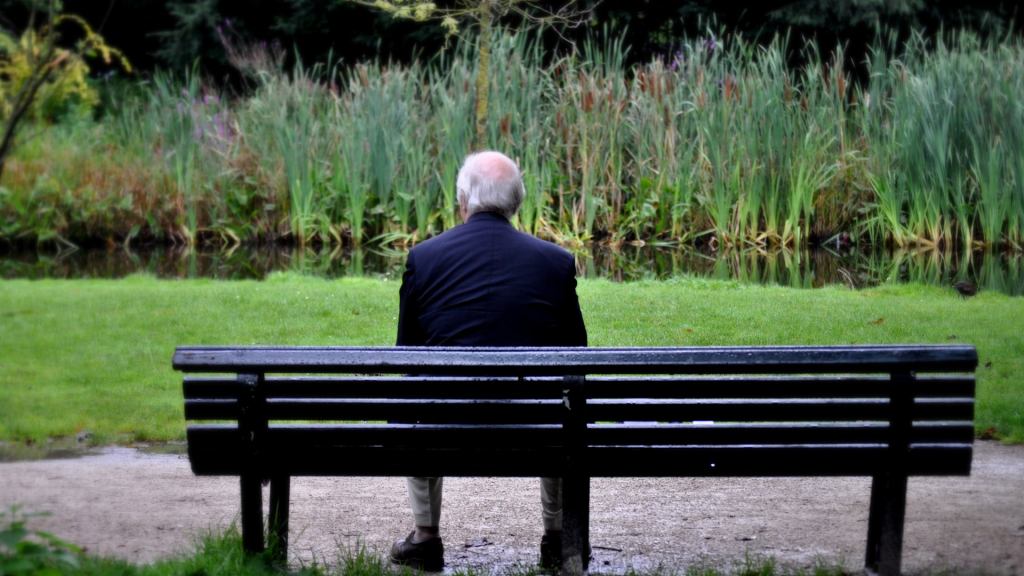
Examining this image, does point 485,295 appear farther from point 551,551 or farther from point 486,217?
point 551,551

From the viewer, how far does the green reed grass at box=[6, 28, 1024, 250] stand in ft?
36.3

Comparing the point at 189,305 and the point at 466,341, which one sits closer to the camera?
the point at 466,341

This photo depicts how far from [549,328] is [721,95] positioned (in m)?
8.27

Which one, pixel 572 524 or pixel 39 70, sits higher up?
pixel 39 70

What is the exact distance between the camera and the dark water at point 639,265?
10.1m

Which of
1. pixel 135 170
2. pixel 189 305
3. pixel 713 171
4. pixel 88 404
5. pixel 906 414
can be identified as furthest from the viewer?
pixel 135 170

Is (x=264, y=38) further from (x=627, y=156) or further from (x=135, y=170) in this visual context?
(x=627, y=156)

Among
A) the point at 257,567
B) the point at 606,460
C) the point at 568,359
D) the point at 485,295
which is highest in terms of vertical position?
the point at 485,295

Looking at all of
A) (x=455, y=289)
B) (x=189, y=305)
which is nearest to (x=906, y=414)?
(x=455, y=289)

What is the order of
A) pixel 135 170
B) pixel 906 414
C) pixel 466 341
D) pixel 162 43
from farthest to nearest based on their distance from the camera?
pixel 162 43 < pixel 135 170 < pixel 466 341 < pixel 906 414

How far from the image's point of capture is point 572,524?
370 cm

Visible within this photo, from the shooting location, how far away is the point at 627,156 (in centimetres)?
1220

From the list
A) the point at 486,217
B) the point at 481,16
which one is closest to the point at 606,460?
the point at 486,217

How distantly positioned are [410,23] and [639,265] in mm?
12829
